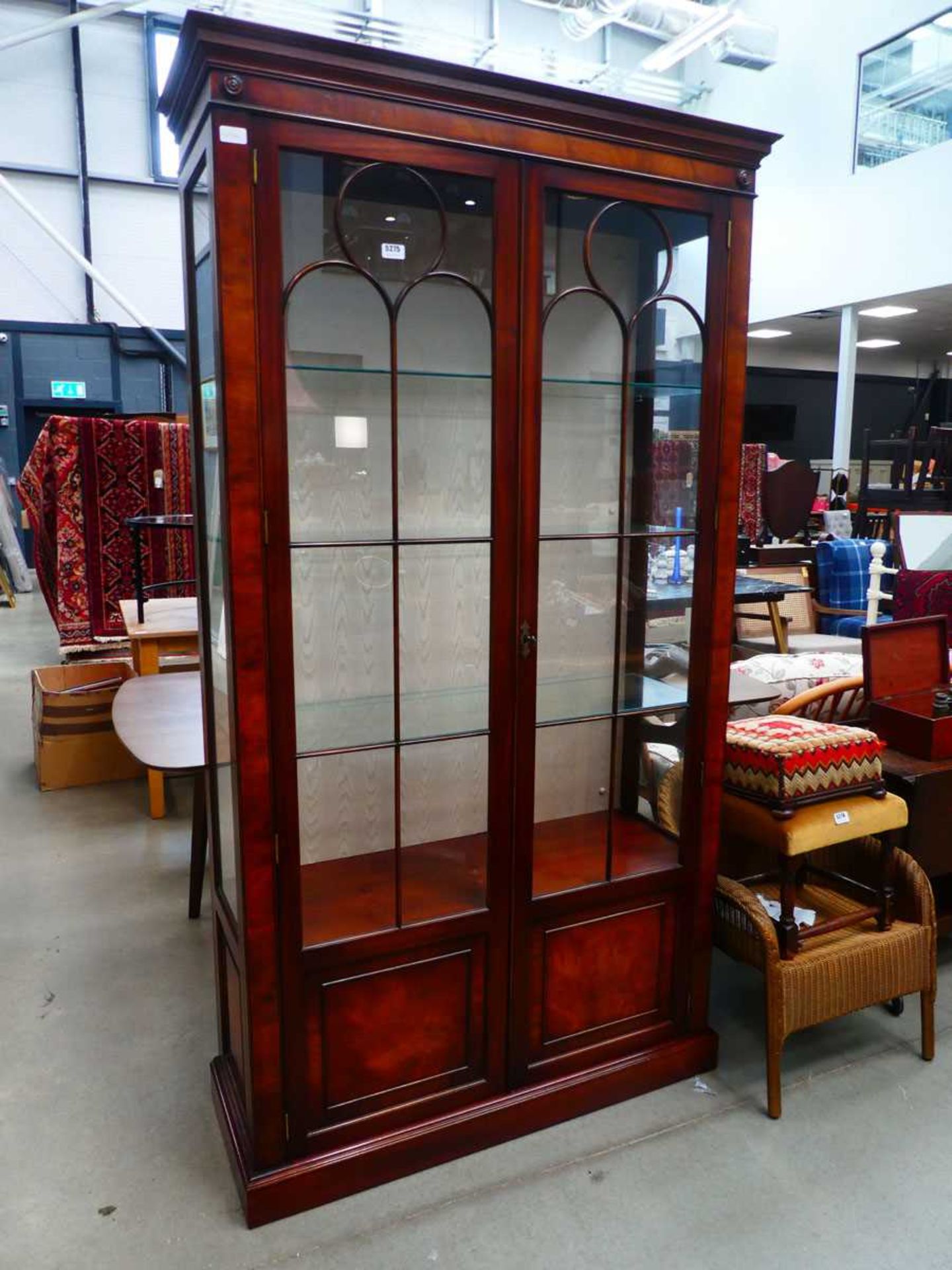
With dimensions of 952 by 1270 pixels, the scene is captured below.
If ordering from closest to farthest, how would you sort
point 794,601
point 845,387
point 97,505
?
point 794,601
point 97,505
point 845,387

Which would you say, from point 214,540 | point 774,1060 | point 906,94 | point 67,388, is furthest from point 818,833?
point 67,388

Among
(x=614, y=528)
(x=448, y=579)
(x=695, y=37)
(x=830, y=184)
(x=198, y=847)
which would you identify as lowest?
(x=198, y=847)

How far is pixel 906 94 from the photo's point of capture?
8.27 meters

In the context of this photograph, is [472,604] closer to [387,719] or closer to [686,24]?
[387,719]

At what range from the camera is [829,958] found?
209 centimetres

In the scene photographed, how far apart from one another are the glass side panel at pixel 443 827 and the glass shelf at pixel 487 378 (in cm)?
71

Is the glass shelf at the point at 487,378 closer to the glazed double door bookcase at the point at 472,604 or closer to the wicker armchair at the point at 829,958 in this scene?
the glazed double door bookcase at the point at 472,604

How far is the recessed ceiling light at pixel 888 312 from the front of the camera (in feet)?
30.3

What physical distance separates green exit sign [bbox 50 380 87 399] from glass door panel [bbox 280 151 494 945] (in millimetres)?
9992

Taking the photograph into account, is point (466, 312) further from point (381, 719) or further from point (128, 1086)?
point (128, 1086)

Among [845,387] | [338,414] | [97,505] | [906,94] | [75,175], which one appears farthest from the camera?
[75,175]

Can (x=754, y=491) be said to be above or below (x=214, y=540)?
above

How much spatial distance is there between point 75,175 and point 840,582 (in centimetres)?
921

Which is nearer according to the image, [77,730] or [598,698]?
[598,698]
